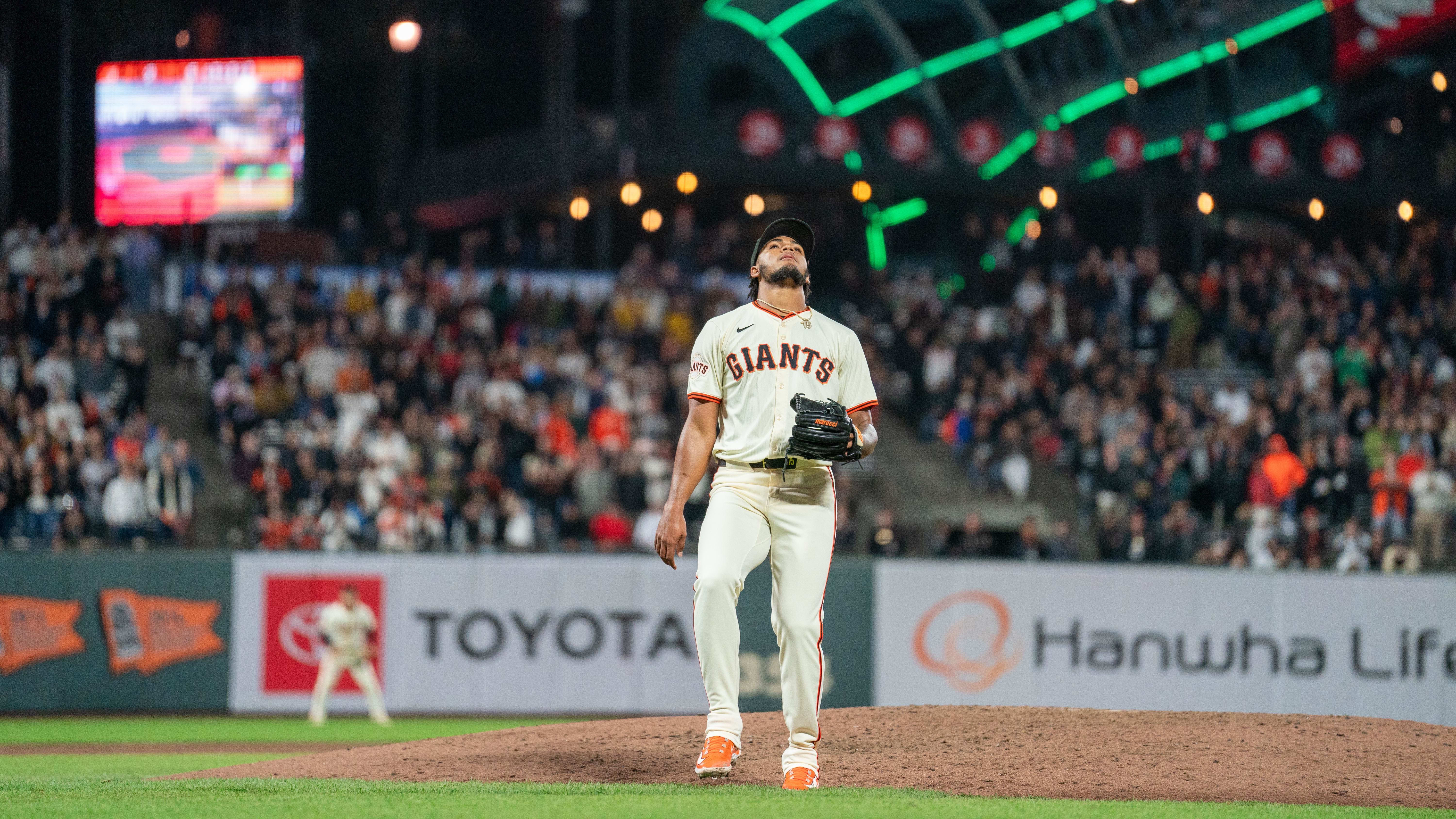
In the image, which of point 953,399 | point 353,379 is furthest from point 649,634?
point 953,399

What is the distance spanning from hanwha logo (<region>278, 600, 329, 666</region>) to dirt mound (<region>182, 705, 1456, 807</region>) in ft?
27.2

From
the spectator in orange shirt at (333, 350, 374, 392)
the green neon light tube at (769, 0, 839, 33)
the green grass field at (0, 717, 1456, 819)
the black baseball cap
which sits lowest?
the green grass field at (0, 717, 1456, 819)

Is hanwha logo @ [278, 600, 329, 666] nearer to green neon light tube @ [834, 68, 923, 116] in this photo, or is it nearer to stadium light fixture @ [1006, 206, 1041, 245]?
green neon light tube @ [834, 68, 923, 116]

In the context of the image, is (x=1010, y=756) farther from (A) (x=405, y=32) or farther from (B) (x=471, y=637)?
(A) (x=405, y=32)

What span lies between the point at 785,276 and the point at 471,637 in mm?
10242

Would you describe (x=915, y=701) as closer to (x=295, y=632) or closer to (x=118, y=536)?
(x=295, y=632)

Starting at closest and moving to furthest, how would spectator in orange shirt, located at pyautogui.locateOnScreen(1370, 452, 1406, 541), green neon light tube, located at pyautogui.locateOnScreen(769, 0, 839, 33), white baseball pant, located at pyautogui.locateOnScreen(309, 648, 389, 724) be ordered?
white baseball pant, located at pyautogui.locateOnScreen(309, 648, 389, 724)
spectator in orange shirt, located at pyautogui.locateOnScreen(1370, 452, 1406, 541)
green neon light tube, located at pyautogui.locateOnScreen(769, 0, 839, 33)

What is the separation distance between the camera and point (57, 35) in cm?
3241

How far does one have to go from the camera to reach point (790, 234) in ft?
21.7

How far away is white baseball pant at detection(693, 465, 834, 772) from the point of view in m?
6.16

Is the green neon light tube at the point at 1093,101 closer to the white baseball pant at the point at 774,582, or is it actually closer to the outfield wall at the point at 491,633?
the outfield wall at the point at 491,633

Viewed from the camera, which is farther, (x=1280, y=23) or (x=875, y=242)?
(x=875, y=242)

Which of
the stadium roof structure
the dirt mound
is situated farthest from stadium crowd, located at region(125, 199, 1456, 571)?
the dirt mound

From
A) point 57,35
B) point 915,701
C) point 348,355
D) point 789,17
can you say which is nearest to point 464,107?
point 57,35
